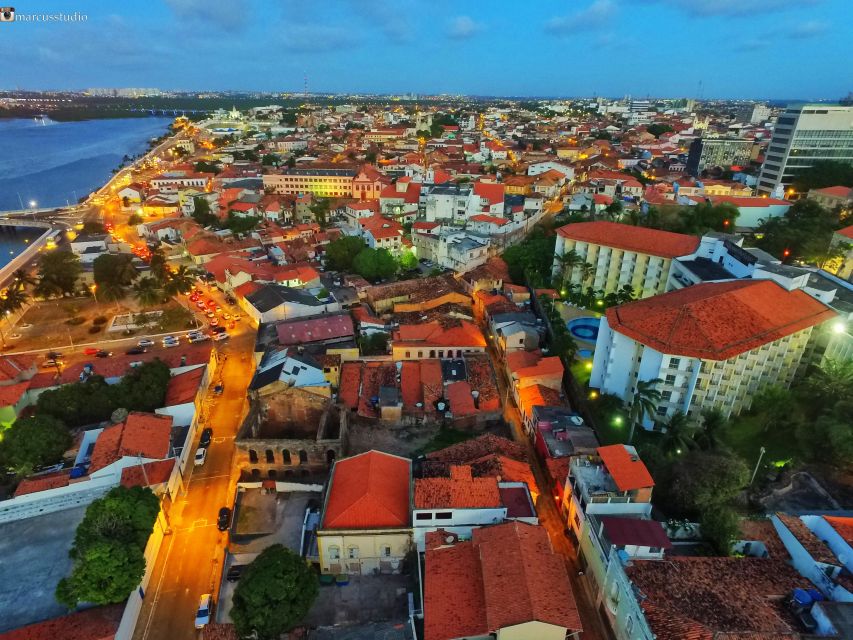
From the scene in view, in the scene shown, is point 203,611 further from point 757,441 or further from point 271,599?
point 757,441

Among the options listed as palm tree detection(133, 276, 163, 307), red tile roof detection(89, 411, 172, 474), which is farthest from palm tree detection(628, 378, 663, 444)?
palm tree detection(133, 276, 163, 307)

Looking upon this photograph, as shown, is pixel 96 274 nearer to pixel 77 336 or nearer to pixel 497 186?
pixel 77 336

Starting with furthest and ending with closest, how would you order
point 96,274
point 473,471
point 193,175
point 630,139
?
point 630,139 < point 193,175 < point 96,274 < point 473,471

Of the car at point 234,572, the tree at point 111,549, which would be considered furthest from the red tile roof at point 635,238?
the tree at point 111,549

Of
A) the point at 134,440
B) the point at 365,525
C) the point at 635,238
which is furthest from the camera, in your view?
the point at 635,238

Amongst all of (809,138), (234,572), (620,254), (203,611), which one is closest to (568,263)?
(620,254)

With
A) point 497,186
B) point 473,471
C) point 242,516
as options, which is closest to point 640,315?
point 473,471

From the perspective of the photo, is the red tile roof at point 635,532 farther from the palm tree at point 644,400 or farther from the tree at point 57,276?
the tree at point 57,276
